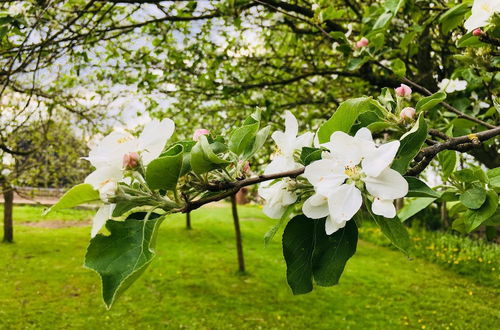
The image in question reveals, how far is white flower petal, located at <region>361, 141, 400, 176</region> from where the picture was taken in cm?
71

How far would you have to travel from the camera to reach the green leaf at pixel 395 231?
0.74m

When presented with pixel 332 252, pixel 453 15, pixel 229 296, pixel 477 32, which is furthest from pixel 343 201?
pixel 229 296

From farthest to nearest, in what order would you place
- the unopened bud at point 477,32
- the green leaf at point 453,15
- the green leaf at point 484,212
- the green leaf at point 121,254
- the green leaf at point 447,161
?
the green leaf at point 453,15, the unopened bud at point 477,32, the green leaf at point 447,161, the green leaf at point 484,212, the green leaf at point 121,254

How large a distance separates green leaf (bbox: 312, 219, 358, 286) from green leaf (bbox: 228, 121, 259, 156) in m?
0.22

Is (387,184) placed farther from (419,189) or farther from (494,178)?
(494,178)

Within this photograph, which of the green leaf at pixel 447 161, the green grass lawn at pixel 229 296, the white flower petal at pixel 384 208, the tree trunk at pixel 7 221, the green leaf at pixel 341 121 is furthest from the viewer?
the tree trunk at pixel 7 221

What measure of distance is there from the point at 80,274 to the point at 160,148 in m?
7.40

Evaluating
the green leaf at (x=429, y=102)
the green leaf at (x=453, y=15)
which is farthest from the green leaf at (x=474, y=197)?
the green leaf at (x=453, y=15)

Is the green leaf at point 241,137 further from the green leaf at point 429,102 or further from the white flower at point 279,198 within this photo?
the green leaf at point 429,102

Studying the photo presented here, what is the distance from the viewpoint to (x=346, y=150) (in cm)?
74

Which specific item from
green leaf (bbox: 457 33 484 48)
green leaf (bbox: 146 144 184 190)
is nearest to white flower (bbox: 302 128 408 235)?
green leaf (bbox: 146 144 184 190)

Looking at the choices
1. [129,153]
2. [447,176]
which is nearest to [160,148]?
[129,153]

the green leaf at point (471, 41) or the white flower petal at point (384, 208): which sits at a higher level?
the green leaf at point (471, 41)

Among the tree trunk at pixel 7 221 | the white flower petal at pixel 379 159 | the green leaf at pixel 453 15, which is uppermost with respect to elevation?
the green leaf at pixel 453 15
